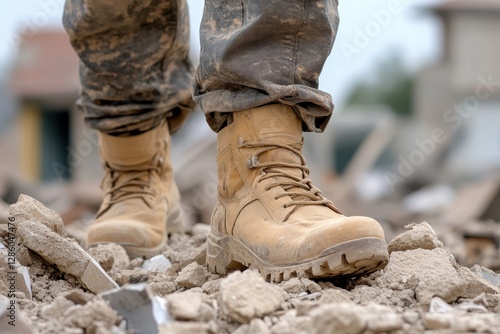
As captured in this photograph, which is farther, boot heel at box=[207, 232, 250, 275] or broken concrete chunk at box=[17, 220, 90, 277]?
boot heel at box=[207, 232, 250, 275]

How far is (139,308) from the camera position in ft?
6.49

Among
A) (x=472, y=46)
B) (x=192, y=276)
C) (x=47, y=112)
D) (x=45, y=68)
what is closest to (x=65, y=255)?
(x=192, y=276)

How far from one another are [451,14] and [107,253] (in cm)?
2416

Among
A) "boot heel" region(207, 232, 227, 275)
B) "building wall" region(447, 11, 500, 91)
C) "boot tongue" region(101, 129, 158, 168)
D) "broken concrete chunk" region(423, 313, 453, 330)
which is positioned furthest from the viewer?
"building wall" region(447, 11, 500, 91)

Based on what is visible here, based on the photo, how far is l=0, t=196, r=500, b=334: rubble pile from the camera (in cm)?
191

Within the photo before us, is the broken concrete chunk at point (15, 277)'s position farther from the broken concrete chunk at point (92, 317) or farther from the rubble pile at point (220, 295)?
the broken concrete chunk at point (92, 317)

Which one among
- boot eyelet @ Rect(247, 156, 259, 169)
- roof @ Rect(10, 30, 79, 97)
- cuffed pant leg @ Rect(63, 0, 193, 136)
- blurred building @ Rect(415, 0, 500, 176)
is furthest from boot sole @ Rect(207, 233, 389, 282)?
roof @ Rect(10, 30, 79, 97)

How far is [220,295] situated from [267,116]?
2.07ft

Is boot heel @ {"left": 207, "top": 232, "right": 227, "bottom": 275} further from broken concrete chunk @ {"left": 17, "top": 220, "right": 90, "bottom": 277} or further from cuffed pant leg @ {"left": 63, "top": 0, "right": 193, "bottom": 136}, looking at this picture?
cuffed pant leg @ {"left": 63, "top": 0, "right": 193, "bottom": 136}

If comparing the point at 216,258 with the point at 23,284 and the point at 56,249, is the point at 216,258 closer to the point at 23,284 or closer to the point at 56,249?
the point at 56,249

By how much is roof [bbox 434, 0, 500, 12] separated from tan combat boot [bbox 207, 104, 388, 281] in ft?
75.2

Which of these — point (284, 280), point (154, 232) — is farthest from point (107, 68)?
point (284, 280)

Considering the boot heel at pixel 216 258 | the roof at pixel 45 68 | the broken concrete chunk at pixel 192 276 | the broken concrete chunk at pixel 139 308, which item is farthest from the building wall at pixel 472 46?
the broken concrete chunk at pixel 139 308

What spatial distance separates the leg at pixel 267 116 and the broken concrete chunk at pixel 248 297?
0.73 ft
